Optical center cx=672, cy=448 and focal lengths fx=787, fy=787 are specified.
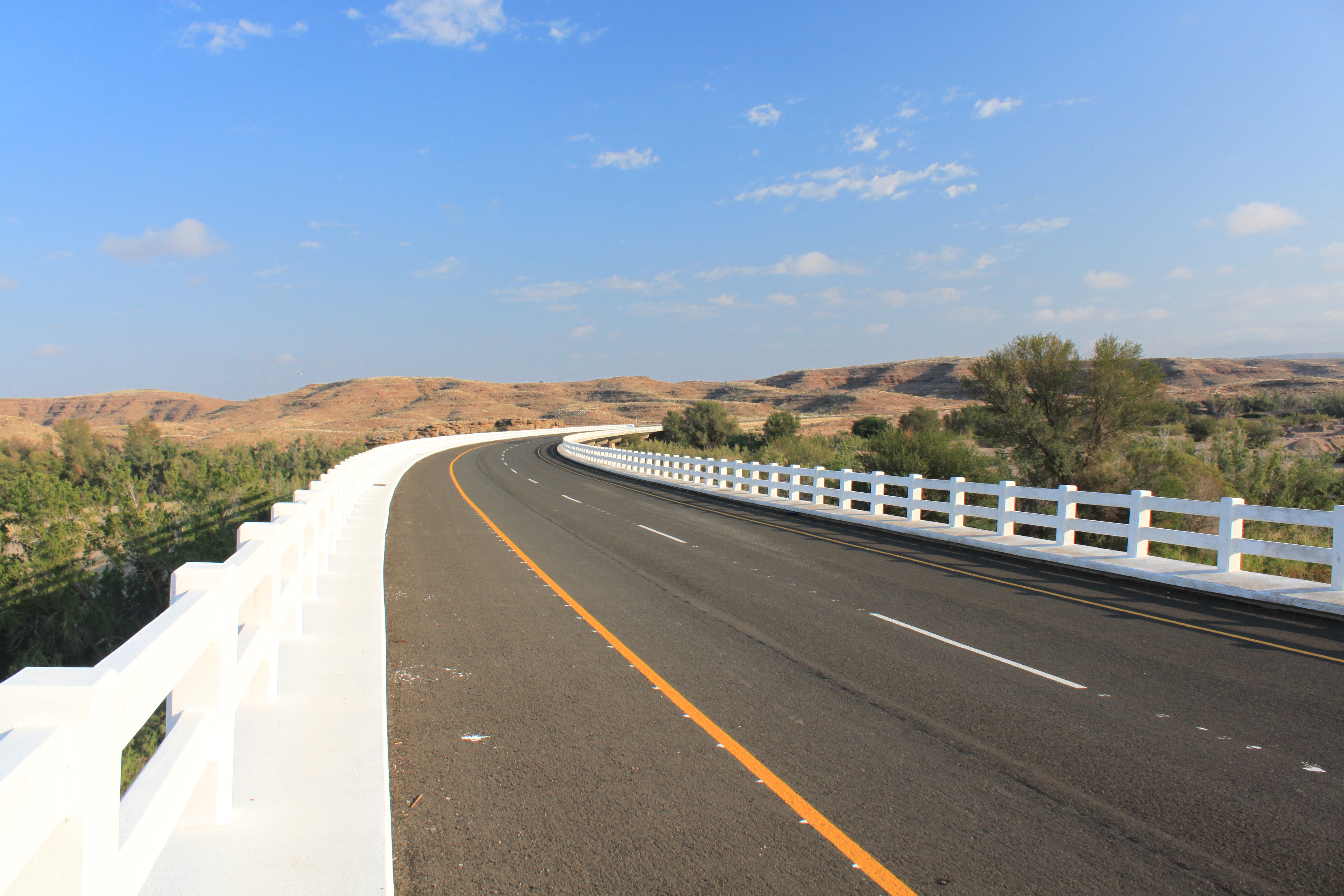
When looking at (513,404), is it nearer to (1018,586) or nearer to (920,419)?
(920,419)

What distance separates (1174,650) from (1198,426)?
48250mm

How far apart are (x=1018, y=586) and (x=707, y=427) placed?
173ft

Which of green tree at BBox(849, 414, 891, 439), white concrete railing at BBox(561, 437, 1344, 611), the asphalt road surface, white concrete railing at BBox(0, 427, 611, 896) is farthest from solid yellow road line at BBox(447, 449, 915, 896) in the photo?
green tree at BBox(849, 414, 891, 439)

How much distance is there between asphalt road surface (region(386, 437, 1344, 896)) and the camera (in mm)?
3932

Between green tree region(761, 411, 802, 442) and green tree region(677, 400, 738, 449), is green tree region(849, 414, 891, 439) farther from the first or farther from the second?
green tree region(677, 400, 738, 449)

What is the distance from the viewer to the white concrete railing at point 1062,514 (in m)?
10.8

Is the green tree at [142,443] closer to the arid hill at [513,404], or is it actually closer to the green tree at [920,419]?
the arid hill at [513,404]

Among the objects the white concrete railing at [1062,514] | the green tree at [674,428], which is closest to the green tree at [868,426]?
the green tree at [674,428]

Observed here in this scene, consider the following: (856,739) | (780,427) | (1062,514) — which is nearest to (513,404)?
(780,427)

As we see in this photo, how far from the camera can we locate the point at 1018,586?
11.6 meters

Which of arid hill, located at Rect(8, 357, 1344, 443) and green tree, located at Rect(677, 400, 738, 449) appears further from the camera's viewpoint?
arid hill, located at Rect(8, 357, 1344, 443)

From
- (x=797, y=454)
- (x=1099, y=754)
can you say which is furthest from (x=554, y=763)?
(x=797, y=454)

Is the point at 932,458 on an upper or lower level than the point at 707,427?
lower

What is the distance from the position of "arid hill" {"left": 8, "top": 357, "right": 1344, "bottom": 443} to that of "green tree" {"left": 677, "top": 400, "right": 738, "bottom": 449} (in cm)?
1822
